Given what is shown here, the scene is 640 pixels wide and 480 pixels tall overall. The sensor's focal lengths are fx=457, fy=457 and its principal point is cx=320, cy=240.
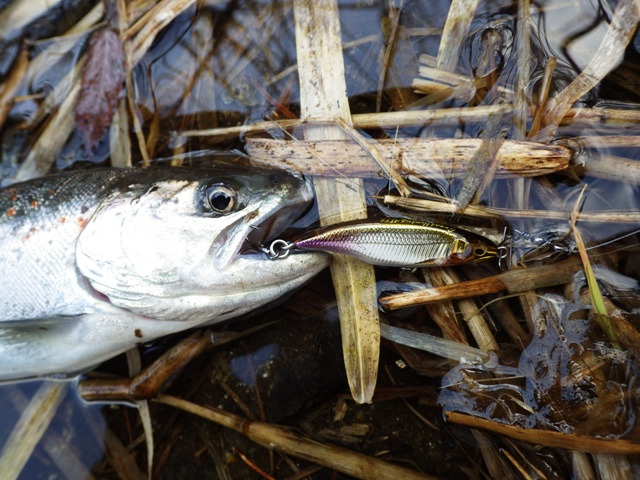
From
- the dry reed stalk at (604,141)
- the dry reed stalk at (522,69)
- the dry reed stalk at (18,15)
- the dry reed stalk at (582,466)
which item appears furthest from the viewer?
the dry reed stalk at (18,15)

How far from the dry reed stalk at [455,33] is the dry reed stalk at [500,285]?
1182 millimetres

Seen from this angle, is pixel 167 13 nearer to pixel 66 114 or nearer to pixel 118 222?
pixel 66 114

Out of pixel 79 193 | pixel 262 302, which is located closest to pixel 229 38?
pixel 79 193

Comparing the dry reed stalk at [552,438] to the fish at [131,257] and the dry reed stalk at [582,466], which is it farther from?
the fish at [131,257]

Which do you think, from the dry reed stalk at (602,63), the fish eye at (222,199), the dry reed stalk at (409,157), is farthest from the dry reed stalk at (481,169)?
the fish eye at (222,199)

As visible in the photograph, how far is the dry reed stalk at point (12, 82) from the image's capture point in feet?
10.3

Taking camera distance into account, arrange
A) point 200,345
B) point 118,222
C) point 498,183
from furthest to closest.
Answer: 1. point 200,345
2. point 498,183
3. point 118,222

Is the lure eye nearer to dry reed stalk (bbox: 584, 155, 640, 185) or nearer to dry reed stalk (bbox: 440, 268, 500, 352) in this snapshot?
dry reed stalk (bbox: 440, 268, 500, 352)

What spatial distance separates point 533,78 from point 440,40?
1.88ft

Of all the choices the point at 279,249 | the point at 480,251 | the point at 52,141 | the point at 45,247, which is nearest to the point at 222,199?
the point at 279,249

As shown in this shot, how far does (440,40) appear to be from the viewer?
2.63 metres

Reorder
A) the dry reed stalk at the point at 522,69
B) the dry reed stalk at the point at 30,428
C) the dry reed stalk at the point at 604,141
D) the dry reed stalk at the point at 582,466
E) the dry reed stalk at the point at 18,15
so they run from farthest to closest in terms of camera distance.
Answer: the dry reed stalk at the point at 18,15 < the dry reed stalk at the point at 30,428 < the dry reed stalk at the point at 522,69 < the dry reed stalk at the point at 604,141 < the dry reed stalk at the point at 582,466

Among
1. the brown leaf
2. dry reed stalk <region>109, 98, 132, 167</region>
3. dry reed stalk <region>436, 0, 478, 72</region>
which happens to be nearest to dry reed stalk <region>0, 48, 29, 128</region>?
the brown leaf

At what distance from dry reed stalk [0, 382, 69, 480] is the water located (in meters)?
0.08
